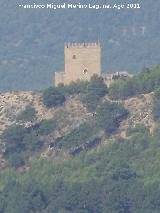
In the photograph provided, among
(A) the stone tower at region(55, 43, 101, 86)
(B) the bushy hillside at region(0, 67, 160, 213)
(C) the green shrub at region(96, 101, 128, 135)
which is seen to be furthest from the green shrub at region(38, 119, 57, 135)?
(A) the stone tower at region(55, 43, 101, 86)

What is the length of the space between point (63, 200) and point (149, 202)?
416 centimetres

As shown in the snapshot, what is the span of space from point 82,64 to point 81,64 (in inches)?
1.9

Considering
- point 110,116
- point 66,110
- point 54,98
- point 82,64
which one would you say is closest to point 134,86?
point 110,116

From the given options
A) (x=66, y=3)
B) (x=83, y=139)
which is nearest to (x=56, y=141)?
(x=83, y=139)

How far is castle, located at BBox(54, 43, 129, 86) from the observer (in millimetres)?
132625

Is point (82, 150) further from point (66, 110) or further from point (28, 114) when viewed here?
point (28, 114)

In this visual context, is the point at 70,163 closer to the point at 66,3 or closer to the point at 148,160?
the point at 148,160

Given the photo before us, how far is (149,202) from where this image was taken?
113 m

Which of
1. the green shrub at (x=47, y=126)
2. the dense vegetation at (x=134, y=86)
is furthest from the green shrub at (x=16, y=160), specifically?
the dense vegetation at (x=134, y=86)

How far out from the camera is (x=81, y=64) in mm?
132625

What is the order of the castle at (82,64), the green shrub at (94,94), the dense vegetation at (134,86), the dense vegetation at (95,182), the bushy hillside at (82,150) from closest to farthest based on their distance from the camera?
the dense vegetation at (95,182)
the bushy hillside at (82,150)
the dense vegetation at (134,86)
the green shrub at (94,94)
the castle at (82,64)

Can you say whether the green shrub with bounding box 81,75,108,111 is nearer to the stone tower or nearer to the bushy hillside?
the bushy hillside

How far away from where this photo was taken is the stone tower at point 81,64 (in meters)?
133

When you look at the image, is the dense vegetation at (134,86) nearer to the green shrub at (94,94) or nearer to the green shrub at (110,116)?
the green shrub at (94,94)
